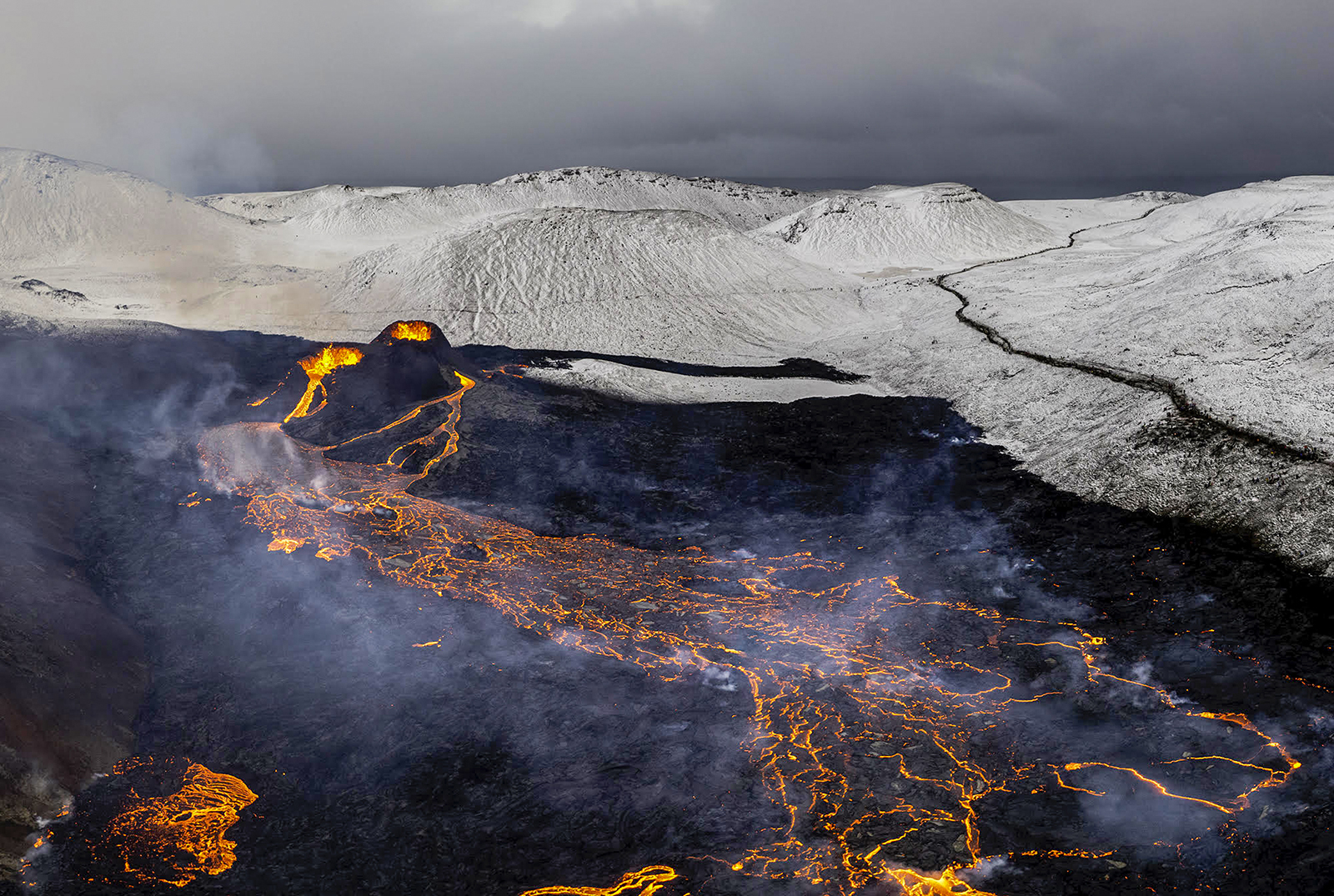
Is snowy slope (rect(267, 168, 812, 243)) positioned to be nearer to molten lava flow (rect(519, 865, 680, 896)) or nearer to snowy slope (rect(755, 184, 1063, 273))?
snowy slope (rect(755, 184, 1063, 273))

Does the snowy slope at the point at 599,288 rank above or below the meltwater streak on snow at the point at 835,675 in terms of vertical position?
above

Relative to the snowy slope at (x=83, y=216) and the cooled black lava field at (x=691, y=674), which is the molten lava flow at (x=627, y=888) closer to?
the cooled black lava field at (x=691, y=674)

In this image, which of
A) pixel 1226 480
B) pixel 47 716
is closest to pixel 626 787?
pixel 47 716

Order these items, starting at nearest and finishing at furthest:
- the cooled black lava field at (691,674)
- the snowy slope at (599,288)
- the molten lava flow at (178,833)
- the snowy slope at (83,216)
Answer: the molten lava flow at (178,833) < the cooled black lava field at (691,674) < the snowy slope at (599,288) < the snowy slope at (83,216)

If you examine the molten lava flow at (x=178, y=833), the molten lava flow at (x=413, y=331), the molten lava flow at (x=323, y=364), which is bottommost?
the molten lava flow at (x=178, y=833)

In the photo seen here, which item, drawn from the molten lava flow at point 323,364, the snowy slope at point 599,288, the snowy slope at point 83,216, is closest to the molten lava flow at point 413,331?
the molten lava flow at point 323,364

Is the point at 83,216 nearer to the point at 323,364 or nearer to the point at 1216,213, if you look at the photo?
the point at 323,364

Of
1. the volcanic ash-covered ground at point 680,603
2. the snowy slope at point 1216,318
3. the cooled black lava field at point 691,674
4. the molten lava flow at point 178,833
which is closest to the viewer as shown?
the molten lava flow at point 178,833
